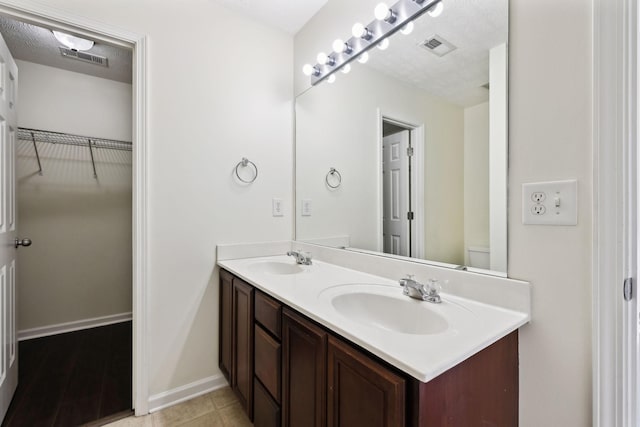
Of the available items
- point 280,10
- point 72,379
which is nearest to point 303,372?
point 72,379

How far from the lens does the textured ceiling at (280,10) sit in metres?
1.72

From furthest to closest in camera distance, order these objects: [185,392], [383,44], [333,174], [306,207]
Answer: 1. [306,207]
2. [333,174]
3. [185,392]
4. [383,44]

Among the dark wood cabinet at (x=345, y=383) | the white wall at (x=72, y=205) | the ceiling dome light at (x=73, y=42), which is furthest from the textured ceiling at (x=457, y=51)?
the white wall at (x=72, y=205)

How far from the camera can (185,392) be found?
1633mm

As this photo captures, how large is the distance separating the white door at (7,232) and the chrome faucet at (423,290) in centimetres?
181

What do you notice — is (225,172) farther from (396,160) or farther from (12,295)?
(12,295)

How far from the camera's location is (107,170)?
263 cm

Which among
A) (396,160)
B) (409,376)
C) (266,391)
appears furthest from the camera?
(396,160)

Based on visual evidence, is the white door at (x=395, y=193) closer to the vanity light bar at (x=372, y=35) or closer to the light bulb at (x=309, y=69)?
the vanity light bar at (x=372, y=35)

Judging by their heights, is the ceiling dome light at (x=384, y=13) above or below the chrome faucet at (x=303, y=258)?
above

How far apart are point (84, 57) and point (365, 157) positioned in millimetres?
Result: 2372

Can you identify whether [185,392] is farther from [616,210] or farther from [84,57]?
[84,57]

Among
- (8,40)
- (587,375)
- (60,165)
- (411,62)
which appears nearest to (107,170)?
(60,165)

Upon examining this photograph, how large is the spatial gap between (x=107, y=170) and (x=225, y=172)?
5.31 ft
